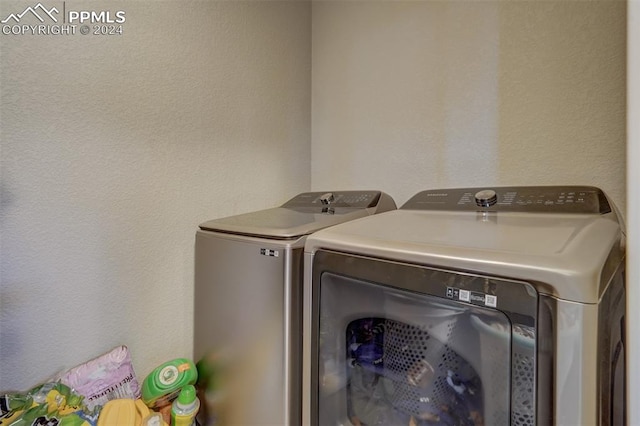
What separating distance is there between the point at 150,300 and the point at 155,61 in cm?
92

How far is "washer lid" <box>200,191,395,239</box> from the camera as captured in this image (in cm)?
101

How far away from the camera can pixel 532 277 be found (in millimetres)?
543

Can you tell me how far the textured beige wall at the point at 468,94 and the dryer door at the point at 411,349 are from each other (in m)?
0.81

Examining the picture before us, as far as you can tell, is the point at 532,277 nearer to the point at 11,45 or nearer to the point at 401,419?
the point at 401,419

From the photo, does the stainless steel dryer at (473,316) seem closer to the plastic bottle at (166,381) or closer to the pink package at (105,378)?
the plastic bottle at (166,381)

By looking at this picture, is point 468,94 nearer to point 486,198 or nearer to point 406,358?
point 486,198

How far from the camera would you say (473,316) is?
2.10 ft

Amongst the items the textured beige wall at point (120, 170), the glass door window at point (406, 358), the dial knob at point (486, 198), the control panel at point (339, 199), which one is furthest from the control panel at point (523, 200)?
the textured beige wall at point (120, 170)

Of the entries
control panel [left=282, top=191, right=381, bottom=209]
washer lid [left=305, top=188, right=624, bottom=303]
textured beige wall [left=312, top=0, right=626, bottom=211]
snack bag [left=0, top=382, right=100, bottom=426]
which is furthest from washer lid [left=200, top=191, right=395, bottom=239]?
snack bag [left=0, top=382, right=100, bottom=426]

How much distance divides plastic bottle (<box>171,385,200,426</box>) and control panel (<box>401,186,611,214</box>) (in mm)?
1014

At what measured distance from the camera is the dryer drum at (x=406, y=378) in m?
0.68

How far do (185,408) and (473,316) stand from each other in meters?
1.00

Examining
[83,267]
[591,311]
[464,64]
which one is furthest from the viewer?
[464,64]

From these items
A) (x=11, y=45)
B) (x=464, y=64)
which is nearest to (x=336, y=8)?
(x=464, y=64)
